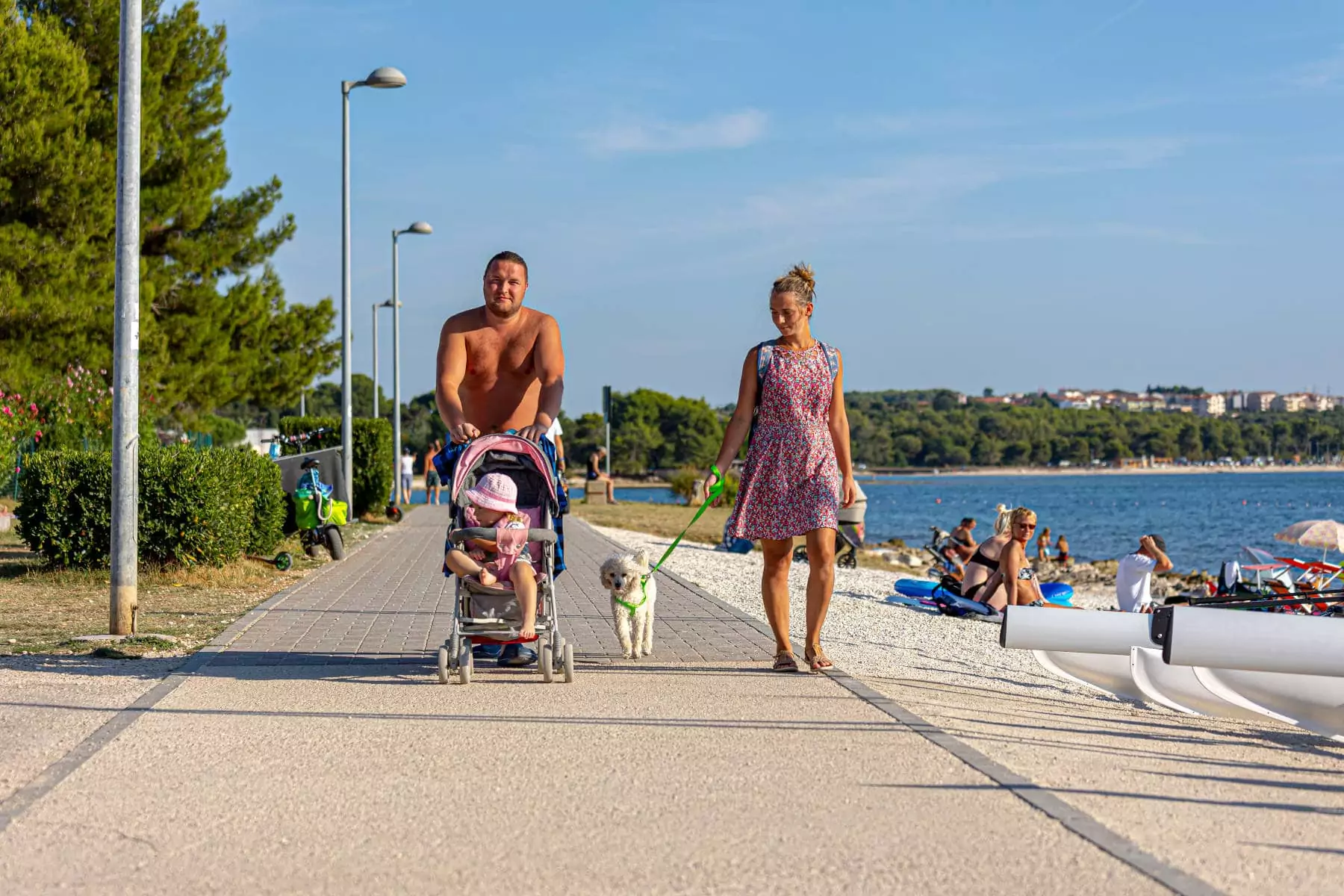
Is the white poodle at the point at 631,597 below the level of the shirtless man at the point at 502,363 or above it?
below

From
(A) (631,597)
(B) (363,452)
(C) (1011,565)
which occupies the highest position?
(B) (363,452)

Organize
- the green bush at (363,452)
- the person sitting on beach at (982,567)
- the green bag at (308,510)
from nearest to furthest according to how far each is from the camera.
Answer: the person sitting on beach at (982,567)
the green bag at (308,510)
the green bush at (363,452)

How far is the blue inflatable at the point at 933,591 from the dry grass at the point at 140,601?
252 inches

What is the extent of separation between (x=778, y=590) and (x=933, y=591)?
306 inches

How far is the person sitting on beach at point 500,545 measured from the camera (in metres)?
7.28

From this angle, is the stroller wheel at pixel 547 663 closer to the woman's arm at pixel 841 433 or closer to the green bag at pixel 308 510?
the woman's arm at pixel 841 433

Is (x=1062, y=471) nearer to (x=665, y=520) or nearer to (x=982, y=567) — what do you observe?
(x=665, y=520)

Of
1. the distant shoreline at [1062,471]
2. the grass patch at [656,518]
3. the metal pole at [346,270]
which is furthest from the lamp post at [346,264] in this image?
the distant shoreline at [1062,471]

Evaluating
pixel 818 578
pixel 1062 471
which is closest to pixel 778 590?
pixel 818 578

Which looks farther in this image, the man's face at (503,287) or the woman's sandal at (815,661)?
the woman's sandal at (815,661)

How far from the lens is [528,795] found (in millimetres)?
4832

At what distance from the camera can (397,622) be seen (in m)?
10.4

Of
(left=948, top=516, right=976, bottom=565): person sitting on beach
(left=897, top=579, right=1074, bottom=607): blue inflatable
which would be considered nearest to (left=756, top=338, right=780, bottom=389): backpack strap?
(left=897, top=579, right=1074, bottom=607): blue inflatable

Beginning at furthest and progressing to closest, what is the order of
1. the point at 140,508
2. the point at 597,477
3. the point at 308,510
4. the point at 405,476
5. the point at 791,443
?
the point at 597,477 → the point at 405,476 → the point at 308,510 → the point at 140,508 → the point at 791,443
